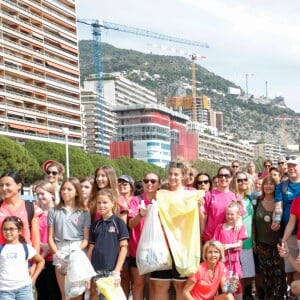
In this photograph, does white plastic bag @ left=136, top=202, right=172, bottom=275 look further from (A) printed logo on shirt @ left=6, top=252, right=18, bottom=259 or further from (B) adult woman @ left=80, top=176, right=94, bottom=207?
(A) printed logo on shirt @ left=6, top=252, right=18, bottom=259

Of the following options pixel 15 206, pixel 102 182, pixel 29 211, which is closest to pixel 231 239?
pixel 102 182

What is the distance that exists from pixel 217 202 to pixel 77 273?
2009 mm

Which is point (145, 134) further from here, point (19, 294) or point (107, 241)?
point (19, 294)

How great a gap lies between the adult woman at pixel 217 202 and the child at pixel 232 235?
0.10 metres

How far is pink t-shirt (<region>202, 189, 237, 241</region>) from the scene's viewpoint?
727 centimetres

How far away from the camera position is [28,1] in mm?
83438

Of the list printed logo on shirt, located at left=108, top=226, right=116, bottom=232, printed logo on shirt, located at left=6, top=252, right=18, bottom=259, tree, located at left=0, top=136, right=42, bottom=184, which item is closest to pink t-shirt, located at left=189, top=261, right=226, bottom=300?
printed logo on shirt, located at left=108, top=226, right=116, bottom=232

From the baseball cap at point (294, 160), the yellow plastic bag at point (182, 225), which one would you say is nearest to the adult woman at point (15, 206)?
the yellow plastic bag at point (182, 225)

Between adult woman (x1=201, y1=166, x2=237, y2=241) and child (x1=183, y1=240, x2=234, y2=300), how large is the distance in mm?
452

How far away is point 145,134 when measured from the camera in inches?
6176

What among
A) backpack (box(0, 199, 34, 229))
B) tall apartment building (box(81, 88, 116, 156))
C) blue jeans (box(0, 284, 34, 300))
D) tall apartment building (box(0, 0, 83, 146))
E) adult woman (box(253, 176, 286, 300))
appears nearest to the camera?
blue jeans (box(0, 284, 34, 300))

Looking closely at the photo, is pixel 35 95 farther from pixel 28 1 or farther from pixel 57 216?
pixel 57 216

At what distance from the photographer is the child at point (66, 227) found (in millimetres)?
6738

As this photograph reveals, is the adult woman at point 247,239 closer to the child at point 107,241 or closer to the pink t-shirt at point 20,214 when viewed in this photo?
the child at point 107,241
